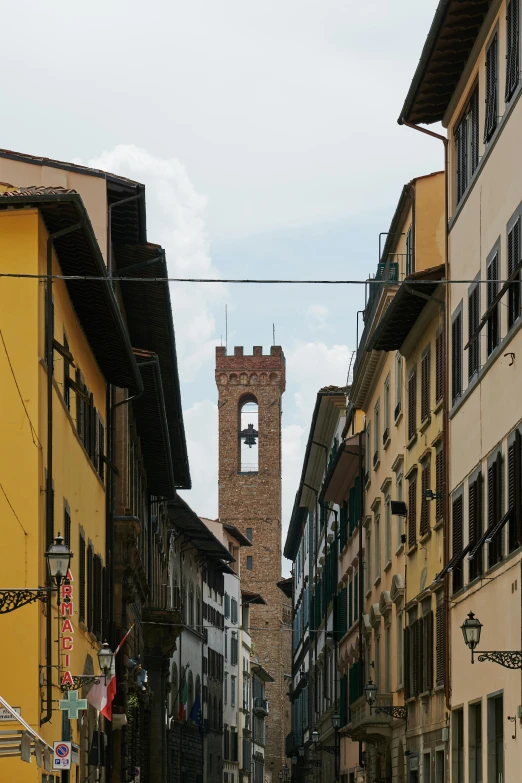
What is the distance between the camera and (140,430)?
4006cm

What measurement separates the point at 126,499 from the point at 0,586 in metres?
15.6

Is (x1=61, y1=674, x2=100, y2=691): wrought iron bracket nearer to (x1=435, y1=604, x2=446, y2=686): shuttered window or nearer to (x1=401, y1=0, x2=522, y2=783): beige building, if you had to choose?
(x1=401, y1=0, x2=522, y2=783): beige building

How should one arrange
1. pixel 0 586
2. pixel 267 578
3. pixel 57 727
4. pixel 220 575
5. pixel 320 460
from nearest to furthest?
pixel 0 586
pixel 57 727
pixel 320 460
pixel 220 575
pixel 267 578

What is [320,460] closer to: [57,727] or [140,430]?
[140,430]

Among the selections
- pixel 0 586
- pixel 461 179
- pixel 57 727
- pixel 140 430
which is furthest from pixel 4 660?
pixel 140 430

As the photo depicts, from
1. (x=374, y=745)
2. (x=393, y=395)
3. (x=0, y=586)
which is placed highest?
(x=393, y=395)

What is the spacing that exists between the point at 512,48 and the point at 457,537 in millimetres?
8070

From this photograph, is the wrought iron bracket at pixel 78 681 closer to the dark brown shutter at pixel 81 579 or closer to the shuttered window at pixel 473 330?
the dark brown shutter at pixel 81 579

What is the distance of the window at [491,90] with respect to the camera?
70.0 ft

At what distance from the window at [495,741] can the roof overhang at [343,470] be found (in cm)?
2151

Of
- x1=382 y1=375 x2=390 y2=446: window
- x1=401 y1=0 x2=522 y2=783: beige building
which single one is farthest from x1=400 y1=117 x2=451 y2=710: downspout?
x1=382 y1=375 x2=390 y2=446: window

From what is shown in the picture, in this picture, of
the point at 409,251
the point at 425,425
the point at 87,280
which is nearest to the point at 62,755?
the point at 87,280

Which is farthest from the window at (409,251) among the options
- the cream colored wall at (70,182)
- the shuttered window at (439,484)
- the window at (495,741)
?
the window at (495,741)

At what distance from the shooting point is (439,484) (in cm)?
2753
